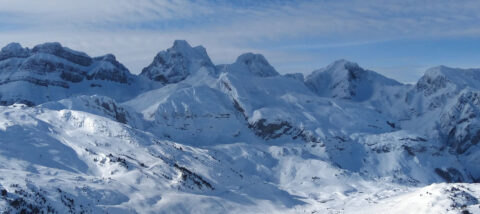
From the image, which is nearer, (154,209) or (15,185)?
(15,185)

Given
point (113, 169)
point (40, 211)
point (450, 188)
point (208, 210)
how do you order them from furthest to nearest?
point (113, 169), point (208, 210), point (450, 188), point (40, 211)

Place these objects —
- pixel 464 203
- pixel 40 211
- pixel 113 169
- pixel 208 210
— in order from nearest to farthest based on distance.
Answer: pixel 40 211 < pixel 464 203 < pixel 208 210 < pixel 113 169

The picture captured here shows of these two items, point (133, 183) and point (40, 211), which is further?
point (133, 183)

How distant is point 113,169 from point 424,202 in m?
95.7

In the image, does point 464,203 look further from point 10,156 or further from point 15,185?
point 10,156

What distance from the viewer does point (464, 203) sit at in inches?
6024

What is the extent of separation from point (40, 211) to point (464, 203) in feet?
328

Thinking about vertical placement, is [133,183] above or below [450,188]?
below

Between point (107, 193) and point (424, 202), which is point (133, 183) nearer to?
point (107, 193)

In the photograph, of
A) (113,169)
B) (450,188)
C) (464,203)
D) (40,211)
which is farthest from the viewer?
(113,169)

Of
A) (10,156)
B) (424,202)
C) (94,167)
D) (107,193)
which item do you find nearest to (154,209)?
(107,193)

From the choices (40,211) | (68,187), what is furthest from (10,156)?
(40,211)

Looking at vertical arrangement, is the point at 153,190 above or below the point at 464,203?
below

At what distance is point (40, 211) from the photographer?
438 feet
